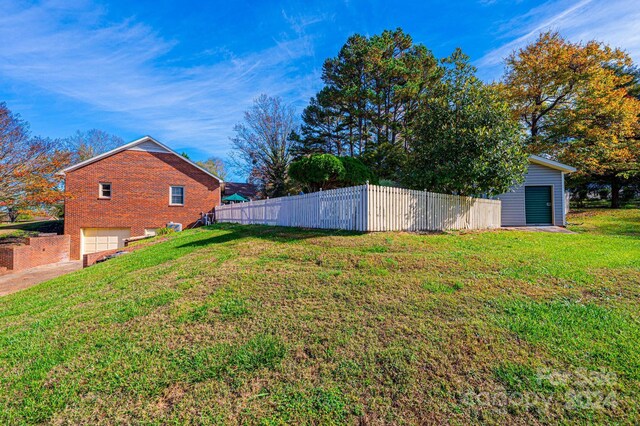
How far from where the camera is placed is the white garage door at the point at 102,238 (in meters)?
16.3

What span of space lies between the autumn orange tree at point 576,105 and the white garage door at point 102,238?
23.4m

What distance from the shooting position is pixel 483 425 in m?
2.18

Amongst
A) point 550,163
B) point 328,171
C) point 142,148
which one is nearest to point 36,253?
point 142,148

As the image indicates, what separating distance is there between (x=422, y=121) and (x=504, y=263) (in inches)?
300

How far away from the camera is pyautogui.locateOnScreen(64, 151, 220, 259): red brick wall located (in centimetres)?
1599

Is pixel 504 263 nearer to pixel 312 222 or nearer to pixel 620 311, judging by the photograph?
pixel 620 311

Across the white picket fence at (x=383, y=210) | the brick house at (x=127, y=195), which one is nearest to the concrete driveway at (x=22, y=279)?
the brick house at (x=127, y=195)

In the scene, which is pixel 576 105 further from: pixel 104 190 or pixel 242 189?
pixel 104 190

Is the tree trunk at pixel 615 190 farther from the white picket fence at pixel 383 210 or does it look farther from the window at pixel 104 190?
the window at pixel 104 190

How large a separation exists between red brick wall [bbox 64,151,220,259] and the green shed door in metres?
17.9

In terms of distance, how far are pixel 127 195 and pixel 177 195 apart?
2.63 meters

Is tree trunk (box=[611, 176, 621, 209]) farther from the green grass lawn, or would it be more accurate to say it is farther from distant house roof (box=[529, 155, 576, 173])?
the green grass lawn

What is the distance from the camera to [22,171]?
40.4ft

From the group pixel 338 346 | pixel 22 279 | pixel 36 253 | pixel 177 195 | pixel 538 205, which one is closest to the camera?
pixel 338 346
